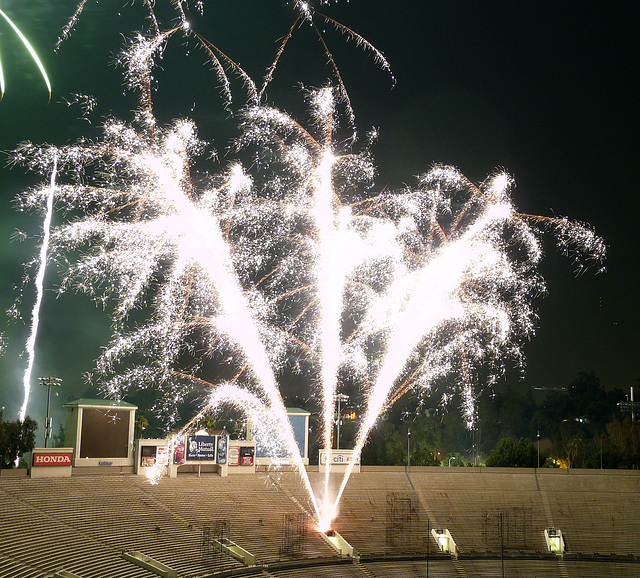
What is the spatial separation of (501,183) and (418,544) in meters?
13.9

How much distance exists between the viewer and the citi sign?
2533 cm

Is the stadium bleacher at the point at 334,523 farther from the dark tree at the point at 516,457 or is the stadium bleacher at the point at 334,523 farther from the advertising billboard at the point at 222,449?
the dark tree at the point at 516,457

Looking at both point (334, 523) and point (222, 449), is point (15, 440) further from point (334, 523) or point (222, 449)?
point (334, 523)

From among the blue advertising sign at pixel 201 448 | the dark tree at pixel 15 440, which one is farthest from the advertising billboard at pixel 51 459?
the dark tree at pixel 15 440

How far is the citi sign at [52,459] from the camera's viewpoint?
25.3m

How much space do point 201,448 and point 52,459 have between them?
6222mm

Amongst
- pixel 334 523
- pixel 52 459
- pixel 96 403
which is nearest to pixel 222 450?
pixel 96 403

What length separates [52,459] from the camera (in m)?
25.6

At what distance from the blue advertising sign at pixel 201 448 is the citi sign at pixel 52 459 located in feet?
16.3

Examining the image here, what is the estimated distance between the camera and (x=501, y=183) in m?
23.3

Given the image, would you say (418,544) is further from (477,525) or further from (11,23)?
(11,23)

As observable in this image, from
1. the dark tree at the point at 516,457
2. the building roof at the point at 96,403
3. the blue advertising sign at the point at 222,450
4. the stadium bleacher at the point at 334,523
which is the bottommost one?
the stadium bleacher at the point at 334,523

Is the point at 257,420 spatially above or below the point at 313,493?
above

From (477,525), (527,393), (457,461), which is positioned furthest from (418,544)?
(527,393)
